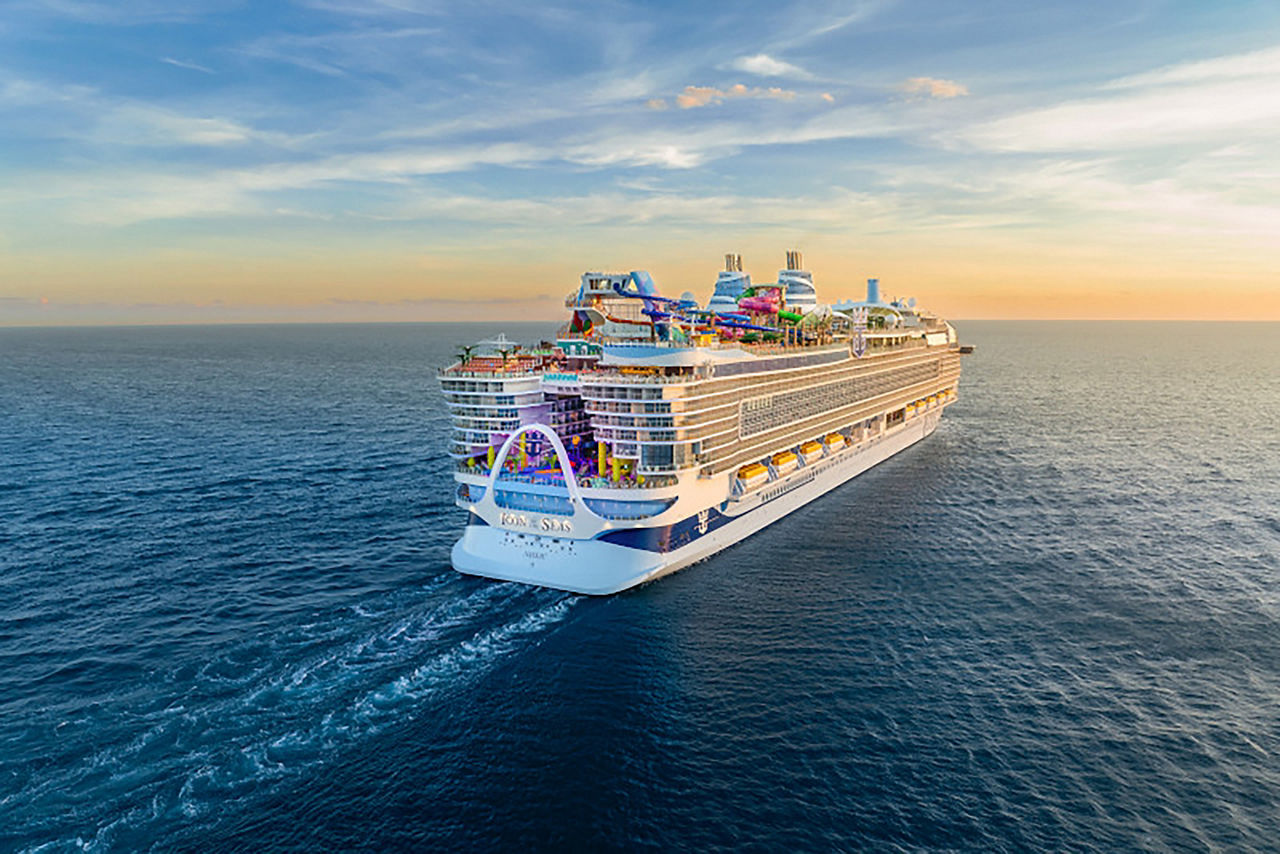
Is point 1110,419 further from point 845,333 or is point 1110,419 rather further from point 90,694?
point 90,694

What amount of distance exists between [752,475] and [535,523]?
2483 centimetres

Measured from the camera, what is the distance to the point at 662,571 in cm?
6531

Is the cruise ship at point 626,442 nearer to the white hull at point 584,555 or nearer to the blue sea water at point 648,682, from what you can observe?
the white hull at point 584,555

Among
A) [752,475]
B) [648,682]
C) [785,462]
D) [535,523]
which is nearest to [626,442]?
[535,523]

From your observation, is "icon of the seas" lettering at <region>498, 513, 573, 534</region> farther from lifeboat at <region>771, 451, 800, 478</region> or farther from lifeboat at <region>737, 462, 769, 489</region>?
lifeboat at <region>771, 451, 800, 478</region>

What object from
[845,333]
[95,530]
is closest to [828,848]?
[95,530]

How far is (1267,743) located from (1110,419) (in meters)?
127

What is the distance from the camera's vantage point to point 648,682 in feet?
159

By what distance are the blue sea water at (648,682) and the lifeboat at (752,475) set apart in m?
6.90

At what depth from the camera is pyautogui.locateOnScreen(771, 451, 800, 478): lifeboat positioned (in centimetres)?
8312

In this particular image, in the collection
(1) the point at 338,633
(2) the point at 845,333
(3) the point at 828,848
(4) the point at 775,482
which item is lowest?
(3) the point at 828,848

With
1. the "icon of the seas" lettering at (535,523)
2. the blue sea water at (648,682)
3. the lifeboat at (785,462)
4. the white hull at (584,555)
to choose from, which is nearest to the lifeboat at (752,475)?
the white hull at (584,555)

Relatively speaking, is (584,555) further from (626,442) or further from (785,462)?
(785,462)

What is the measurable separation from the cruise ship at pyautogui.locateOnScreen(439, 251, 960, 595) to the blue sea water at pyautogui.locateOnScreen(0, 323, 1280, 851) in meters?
3.72
